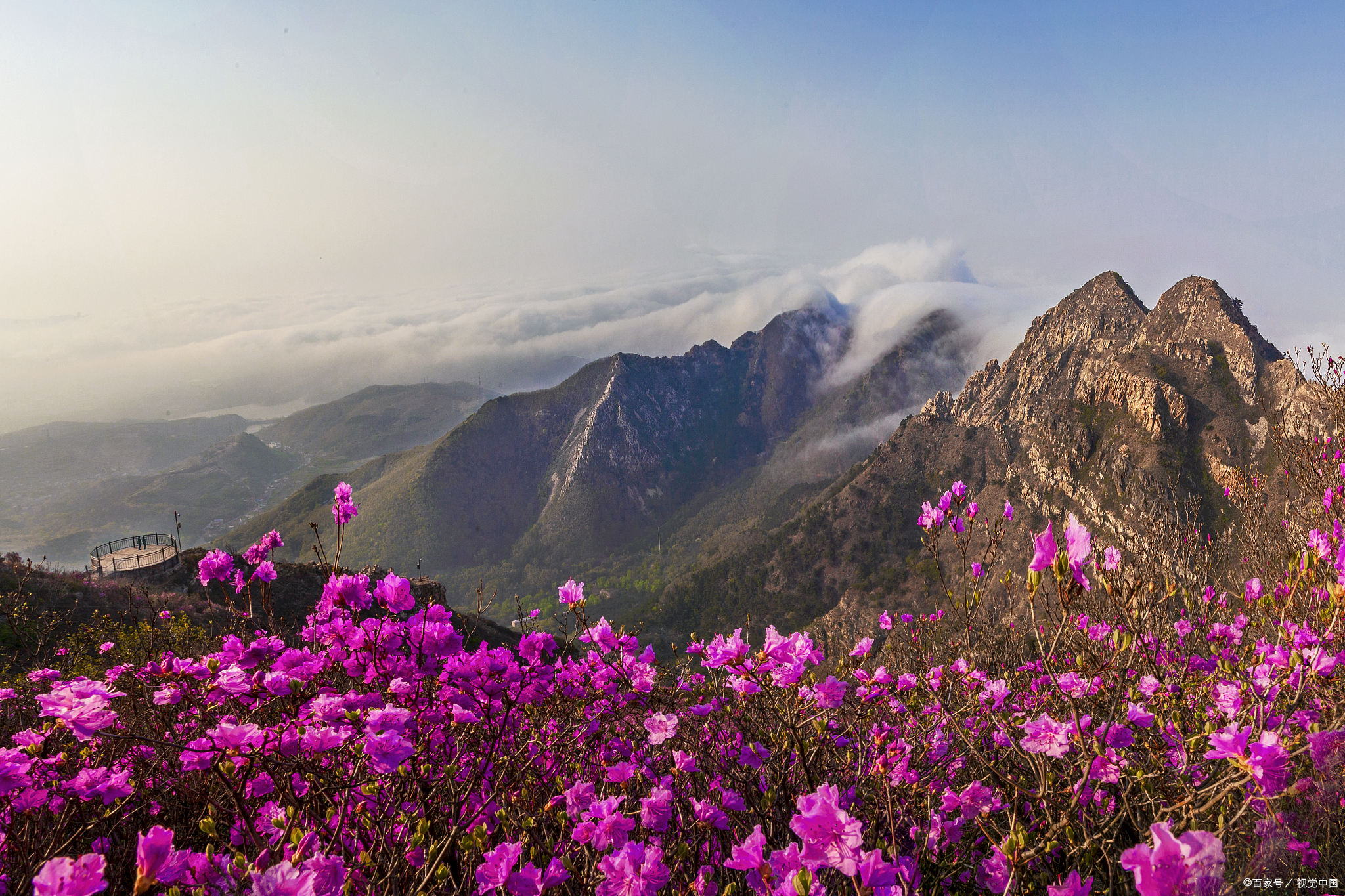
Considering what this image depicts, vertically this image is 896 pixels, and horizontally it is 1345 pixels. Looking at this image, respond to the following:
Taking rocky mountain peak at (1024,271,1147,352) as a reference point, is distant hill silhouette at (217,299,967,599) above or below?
below

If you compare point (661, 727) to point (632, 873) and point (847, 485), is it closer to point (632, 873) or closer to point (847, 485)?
point (632, 873)

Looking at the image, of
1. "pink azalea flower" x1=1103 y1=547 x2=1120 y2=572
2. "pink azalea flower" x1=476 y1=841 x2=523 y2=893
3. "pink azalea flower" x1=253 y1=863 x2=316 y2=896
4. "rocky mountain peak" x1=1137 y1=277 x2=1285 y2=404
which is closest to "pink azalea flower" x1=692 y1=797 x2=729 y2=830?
"pink azalea flower" x1=476 y1=841 x2=523 y2=893

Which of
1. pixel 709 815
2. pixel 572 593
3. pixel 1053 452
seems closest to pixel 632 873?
pixel 709 815

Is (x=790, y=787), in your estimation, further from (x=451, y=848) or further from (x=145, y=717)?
(x=145, y=717)

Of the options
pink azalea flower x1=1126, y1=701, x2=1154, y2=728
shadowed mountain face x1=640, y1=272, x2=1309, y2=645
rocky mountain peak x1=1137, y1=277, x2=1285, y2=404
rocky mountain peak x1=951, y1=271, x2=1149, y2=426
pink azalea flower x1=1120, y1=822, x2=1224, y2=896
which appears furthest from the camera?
rocky mountain peak x1=951, y1=271, x2=1149, y2=426

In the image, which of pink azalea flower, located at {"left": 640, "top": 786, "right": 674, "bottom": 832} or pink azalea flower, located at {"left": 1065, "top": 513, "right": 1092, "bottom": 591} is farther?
pink azalea flower, located at {"left": 640, "top": 786, "right": 674, "bottom": 832}

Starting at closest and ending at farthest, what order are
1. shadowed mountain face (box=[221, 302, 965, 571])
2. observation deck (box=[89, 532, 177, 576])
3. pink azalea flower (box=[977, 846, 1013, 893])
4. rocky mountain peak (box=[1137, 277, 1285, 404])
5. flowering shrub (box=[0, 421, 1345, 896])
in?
flowering shrub (box=[0, 421, 1345, 896]) → pink azalea flower (box=[977, 846, 1013, 893]) → observation deck (box=[89, 532, 177, 576]) → rocky mountain peak (box=[1137, 277, 1285, 404]) → shadowed mountain face (box=[221, 302, 965, 571])

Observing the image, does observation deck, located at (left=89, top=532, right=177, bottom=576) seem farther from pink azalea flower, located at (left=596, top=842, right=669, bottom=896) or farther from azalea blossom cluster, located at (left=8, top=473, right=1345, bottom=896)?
pink azalea flower, located at (left=596, top=842, right=669, bottom=896)
